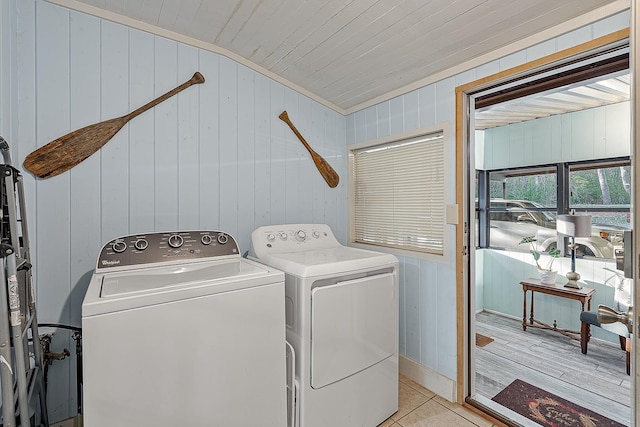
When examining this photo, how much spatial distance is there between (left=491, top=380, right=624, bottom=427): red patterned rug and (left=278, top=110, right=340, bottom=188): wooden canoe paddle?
1944mm

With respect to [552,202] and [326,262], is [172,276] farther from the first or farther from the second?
[552,202]

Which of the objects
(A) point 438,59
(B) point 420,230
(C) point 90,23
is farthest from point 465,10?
(C) point 90,23

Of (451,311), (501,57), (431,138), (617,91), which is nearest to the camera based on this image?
(501,57)

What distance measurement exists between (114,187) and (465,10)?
2.03 metres

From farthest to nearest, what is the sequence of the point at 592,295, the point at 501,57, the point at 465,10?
the point at 592,295 → the point at 501,57 → the point at 465,10

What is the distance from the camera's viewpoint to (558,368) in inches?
99.0

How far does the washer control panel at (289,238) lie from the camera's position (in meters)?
1.99

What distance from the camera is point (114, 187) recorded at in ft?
5.70

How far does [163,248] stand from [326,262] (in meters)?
0.86

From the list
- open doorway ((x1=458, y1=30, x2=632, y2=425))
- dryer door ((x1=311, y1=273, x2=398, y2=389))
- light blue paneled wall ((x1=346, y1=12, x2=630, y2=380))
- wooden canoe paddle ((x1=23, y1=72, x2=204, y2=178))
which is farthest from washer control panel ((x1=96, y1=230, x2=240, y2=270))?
open doorway ((x1=458, y1=30, x2=632, y2=425))

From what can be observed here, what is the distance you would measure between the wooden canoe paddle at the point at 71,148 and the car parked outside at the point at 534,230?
387 cm

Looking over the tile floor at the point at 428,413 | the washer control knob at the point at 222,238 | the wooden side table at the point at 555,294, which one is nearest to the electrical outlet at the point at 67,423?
the washer control knob at the point at 222,238

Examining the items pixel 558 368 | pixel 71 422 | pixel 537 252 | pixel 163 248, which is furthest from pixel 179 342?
pixel 537 252

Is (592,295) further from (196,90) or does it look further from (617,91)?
(196,90)
